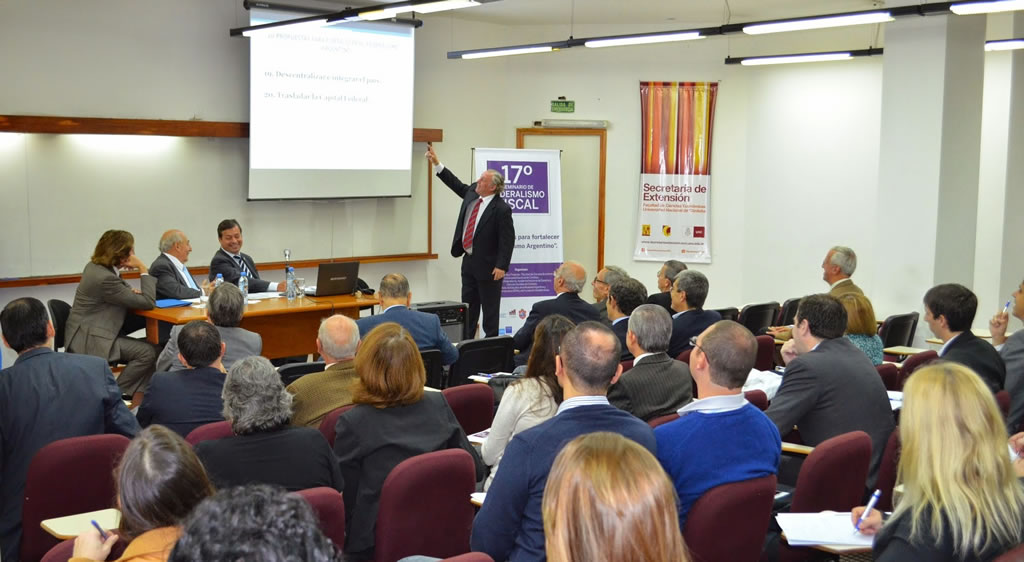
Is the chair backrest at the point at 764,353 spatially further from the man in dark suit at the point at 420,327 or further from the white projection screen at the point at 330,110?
the white projection screen at the point at 330,110

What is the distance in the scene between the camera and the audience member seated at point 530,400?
3.70m

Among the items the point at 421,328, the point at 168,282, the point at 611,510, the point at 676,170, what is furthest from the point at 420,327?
the point at 676,170

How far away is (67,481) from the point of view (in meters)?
3.45

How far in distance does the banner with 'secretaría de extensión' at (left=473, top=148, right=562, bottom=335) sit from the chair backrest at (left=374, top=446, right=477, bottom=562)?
23.7 ft

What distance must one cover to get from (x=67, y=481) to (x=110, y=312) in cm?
369

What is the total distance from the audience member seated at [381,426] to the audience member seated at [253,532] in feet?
7.26

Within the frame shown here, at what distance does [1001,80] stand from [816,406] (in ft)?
24.8

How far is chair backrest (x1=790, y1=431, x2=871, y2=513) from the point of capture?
3268mm

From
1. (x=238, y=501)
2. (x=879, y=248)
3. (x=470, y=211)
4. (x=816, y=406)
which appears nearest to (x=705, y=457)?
(x=816, y=406)

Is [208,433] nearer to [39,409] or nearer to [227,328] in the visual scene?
[39,409]

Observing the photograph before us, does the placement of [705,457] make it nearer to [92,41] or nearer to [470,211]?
[470,211]

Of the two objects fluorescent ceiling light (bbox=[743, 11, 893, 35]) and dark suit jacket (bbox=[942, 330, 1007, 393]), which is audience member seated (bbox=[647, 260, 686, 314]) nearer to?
fluorescent ceiling light (bbox=[743, 11, 893, 35])

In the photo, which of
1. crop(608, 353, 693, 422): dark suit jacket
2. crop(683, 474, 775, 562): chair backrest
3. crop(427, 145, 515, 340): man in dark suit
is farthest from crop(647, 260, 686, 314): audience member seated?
crop(683, 474, 775, 562): chair backrest

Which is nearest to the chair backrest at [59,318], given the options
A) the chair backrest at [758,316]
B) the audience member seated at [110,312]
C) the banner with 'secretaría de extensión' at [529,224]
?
the audience member seated at [110,312]
